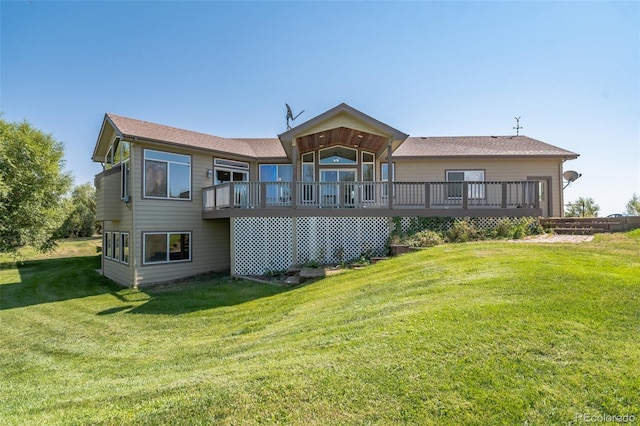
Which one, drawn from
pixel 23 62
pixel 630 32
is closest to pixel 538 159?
pixel 630 32

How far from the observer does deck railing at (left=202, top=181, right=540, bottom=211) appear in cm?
1149

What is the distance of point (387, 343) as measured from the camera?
143 inches

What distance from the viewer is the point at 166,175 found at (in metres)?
12.4

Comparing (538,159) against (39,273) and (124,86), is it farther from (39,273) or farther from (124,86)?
(39,273)

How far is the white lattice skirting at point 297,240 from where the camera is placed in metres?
11.8

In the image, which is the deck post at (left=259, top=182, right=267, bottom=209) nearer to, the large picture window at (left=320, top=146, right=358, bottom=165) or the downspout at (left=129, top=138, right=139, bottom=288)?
the large picture window at (left=320, top=146, right=358, bottom=165)

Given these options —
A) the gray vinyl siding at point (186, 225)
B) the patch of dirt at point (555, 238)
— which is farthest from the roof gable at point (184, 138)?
the patch of dirt at point (555, 238)

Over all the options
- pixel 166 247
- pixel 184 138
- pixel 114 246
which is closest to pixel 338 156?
pixel 184 138

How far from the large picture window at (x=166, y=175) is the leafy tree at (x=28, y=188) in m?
10.1

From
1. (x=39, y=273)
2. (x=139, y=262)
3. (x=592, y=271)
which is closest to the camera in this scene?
(x=592, y=271)

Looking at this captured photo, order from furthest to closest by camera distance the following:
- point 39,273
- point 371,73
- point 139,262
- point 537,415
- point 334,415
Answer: point 39,273, point 371,73, point 139,262, point 334,415, point 537,415

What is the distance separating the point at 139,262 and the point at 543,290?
40.2ft

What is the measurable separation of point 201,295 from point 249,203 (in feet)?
12.4

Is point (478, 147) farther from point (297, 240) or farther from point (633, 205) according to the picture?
point (633, 205)
